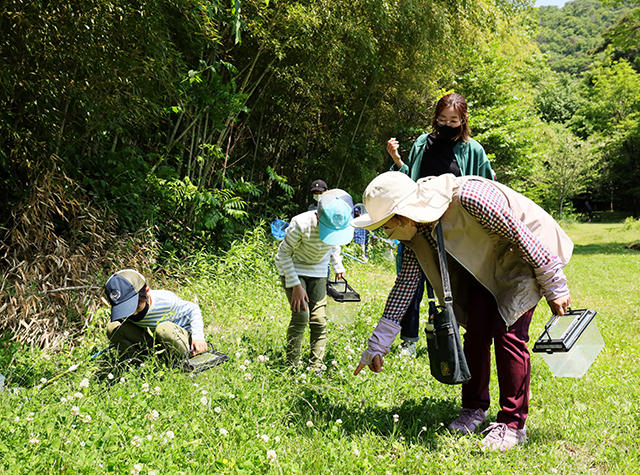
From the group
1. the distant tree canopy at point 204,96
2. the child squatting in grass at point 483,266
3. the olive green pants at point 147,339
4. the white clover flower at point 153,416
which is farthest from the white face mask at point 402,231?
the distant tree canopy at point 204,96

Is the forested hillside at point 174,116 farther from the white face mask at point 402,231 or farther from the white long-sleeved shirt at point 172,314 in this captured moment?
the white face mask at point 402,231

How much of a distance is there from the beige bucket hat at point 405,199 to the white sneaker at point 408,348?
1885mm

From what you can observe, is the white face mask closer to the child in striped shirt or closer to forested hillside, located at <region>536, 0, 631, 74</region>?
the child in striped shirt

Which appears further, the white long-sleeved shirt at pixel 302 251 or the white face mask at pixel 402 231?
the white long-sleeved shirt at pixel 302 251

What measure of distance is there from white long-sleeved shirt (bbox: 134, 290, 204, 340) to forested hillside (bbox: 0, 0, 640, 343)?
4.17 ft

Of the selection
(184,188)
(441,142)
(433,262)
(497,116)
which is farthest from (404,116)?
(433,262)

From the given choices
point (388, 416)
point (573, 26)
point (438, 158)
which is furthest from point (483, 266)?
point (573, 26)

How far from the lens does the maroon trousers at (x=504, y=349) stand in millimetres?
2426

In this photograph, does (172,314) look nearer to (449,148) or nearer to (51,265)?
(51,265)

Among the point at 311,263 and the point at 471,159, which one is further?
the point at 311,263

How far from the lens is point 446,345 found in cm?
227

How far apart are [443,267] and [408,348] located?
176 centimetres

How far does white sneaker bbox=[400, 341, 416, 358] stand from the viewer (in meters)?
3.86

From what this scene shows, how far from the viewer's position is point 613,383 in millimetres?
3285
